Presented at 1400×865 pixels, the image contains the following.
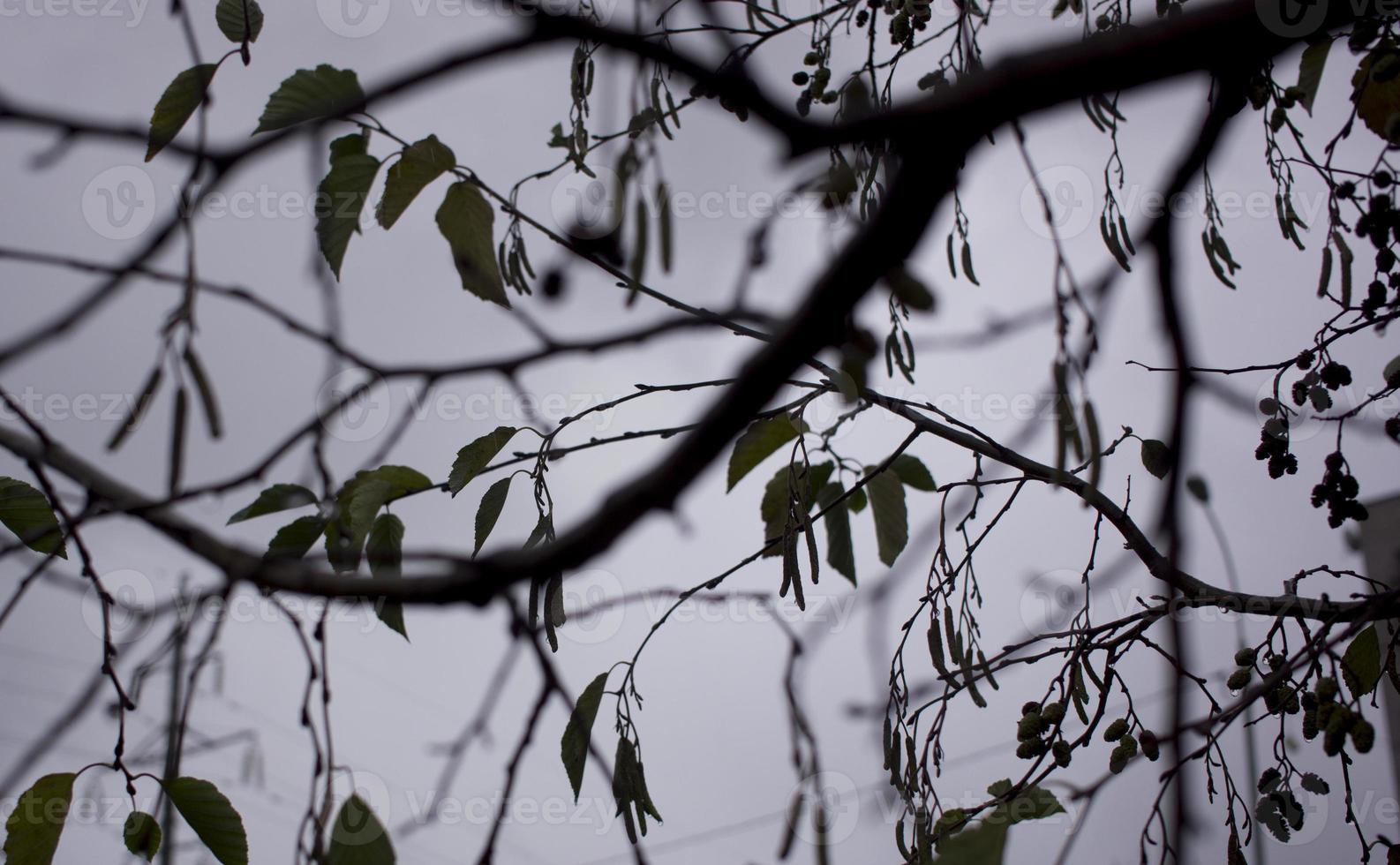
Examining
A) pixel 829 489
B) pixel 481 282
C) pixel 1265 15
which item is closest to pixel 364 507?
pixel 481 282

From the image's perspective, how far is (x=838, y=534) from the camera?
106 centimetres

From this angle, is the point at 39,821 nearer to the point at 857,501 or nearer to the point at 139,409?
the point at 139,409

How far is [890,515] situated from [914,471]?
0.07 m

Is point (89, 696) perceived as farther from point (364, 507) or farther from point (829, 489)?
point (829, 489)

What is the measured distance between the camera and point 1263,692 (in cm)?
63

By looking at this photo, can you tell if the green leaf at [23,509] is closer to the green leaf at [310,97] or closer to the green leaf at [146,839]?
the green leaf at [146,839]

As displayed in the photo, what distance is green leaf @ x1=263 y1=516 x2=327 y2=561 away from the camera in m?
0.95

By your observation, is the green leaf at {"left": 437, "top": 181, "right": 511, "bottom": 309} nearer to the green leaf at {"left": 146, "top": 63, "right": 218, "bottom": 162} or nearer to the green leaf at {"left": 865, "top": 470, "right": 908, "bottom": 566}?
the green leaf at {"left": 146, "top": 63, "right": 218, "bottom": 162}

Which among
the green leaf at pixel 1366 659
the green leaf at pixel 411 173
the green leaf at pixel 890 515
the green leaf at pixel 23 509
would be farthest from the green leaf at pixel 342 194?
the green leaf at pixel 1366 659

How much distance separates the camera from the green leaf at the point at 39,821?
77cm

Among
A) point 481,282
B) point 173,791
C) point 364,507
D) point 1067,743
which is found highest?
point 481,282

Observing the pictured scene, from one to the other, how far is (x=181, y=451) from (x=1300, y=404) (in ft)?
3.14
